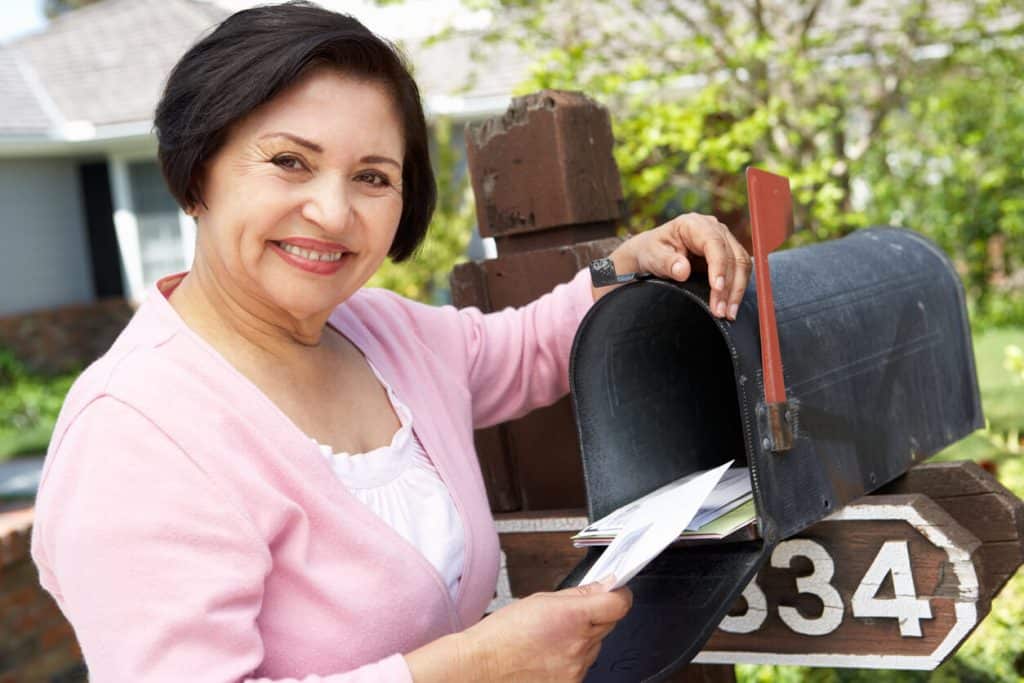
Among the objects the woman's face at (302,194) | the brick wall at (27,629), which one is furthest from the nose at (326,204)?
the brick wall at (27,629)

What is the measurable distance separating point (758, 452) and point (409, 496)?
1.73ft

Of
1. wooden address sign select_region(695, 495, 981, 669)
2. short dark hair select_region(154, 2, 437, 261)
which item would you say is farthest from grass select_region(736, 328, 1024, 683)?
short dark hair select_region(154, 2, 437, 261)

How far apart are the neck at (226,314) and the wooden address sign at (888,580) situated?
888 mm

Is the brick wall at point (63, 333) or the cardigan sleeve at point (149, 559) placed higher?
the cardigan sleeve at point (149, 559)

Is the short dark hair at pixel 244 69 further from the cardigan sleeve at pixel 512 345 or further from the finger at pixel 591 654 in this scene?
the finger at pixel 591 654

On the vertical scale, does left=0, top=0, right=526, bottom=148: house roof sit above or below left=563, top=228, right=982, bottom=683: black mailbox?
above

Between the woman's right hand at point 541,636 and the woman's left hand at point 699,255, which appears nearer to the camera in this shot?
the woman's right hand at point 541,636

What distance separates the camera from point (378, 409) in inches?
76.2

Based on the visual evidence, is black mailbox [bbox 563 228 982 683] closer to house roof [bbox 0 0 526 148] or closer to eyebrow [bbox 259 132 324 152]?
eyebrow [bbox 259 132 324 152]

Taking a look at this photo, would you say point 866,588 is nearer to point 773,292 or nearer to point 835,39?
point 773,292

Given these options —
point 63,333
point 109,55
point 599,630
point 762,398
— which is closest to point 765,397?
point 762,398

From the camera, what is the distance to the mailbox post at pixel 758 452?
1.76 meters

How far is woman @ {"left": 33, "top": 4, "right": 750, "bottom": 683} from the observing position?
4.74ft

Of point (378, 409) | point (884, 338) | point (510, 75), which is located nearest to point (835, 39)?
point (884, 338)
